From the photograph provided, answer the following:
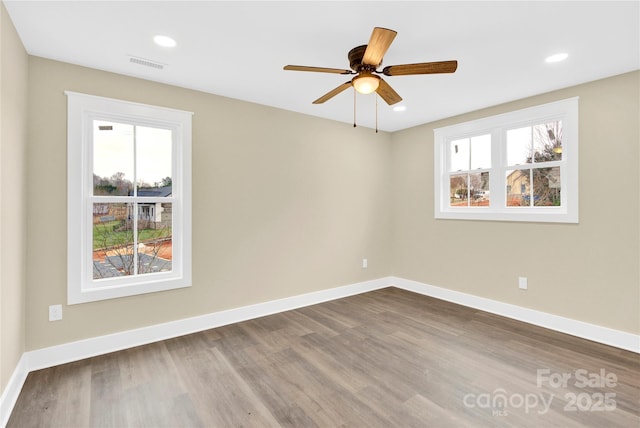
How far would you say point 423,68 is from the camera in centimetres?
209

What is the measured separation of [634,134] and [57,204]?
5167mm

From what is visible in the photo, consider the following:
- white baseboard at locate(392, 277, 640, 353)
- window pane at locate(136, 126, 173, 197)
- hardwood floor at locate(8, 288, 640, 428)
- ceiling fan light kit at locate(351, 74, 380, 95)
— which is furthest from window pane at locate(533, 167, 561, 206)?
window pane at locate(136, 126, 173, 197)

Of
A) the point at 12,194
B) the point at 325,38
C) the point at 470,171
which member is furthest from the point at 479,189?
the point at 12,194

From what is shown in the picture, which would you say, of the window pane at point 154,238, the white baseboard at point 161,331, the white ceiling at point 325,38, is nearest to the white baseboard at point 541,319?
the white baseboard at point 161,331

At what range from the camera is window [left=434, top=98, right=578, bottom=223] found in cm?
333

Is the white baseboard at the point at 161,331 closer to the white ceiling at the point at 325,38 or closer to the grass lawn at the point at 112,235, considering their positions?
the grass lawn at the point at 112,235

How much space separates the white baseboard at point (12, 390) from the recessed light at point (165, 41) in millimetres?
2594

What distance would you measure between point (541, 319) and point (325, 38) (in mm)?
3650

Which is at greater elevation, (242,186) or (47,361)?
(242,186)

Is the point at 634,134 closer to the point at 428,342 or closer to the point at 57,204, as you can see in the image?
the point at 428,342

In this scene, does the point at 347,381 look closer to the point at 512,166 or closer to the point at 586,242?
the point at 586,242

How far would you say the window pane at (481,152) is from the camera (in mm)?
4098

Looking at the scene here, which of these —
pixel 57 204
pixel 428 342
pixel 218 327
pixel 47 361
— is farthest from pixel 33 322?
pixel 428 342

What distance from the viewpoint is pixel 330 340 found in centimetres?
313
